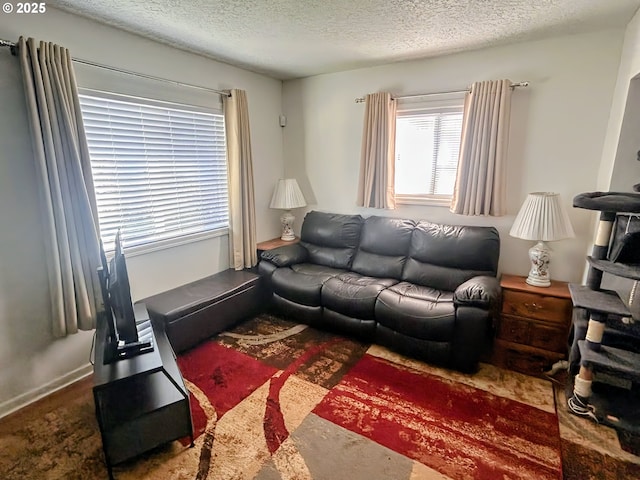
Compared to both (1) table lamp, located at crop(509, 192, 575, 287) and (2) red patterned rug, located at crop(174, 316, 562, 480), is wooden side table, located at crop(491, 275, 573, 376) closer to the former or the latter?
(1) table lamp, located at crop(509, 192, 575, 287)

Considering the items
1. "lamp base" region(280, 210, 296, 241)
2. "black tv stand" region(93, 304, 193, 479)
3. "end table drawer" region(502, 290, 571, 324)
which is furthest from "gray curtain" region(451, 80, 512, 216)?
"black tv stand" region(93, 304, 193, 479)

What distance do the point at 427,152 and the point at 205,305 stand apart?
8.25 ft

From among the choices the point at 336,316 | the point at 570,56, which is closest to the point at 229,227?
the point at 336,316

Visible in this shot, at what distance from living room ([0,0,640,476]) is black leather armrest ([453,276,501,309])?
29.4 inches

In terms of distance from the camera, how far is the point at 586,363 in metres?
1.94

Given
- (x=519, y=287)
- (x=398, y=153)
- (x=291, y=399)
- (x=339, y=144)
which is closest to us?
(x=291, y=399)

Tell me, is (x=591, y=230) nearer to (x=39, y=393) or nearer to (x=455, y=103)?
(x=455, y=103)

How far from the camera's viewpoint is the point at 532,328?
8.03ft

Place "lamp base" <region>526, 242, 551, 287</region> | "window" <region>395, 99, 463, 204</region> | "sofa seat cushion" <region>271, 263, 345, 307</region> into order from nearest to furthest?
"lamp base" <region>526, 242, 551, 287</region> < "sofa seat cushion" <region>271, 263, 345, 307</region> < "window" <region>395, 99, 463, 204</region>

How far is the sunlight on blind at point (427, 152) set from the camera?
312 cm

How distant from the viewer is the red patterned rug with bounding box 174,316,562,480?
167 centimetres

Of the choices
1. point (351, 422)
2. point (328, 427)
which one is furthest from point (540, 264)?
point (328, 427)

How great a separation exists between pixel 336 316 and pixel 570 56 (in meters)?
2.76

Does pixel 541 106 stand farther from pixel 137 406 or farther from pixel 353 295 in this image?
pixel 137 406
